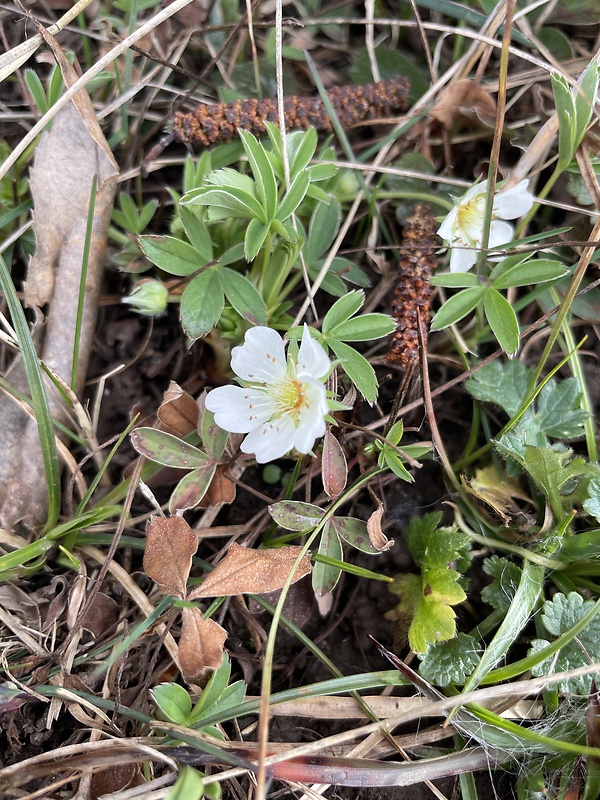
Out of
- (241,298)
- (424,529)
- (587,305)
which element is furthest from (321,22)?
(424,529)

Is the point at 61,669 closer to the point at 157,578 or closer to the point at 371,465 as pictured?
the point at 157,578

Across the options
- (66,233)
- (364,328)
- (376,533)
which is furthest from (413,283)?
(66,233)

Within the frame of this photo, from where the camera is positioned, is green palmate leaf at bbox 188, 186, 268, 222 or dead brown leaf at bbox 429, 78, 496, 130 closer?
green palmate leaf at bbox 188, 186, 268, 222

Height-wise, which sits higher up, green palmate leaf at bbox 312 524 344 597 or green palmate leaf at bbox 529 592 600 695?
green palmate leaf at bbox 312 524 344 597

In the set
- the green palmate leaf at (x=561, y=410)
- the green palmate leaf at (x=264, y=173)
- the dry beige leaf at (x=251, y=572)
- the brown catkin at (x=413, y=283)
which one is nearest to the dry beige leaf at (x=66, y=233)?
the green palmate leaf at (x=264, y=173)

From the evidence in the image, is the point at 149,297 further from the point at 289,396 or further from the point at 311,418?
the point at 311,418

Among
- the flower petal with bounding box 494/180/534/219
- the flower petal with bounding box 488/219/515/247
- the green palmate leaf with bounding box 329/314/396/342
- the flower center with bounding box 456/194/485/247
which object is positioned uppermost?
the flower petal with bounding box 494/180/534/219

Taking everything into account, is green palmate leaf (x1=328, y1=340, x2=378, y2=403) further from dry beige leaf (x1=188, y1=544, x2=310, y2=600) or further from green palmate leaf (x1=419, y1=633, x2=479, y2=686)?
green palmate leaf (x1=419, y1=633, x2=479, y2=686)

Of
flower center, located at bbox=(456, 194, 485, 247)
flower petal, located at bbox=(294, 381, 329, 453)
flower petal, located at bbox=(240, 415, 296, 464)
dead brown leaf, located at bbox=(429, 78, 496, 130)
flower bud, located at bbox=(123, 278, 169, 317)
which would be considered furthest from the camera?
dead brown leaf, located at bbox=(429, 78, 496, 130)

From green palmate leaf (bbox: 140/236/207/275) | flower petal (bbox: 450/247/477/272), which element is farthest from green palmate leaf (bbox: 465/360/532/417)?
green palmate leaf (bbox: 140/236/207/275)
